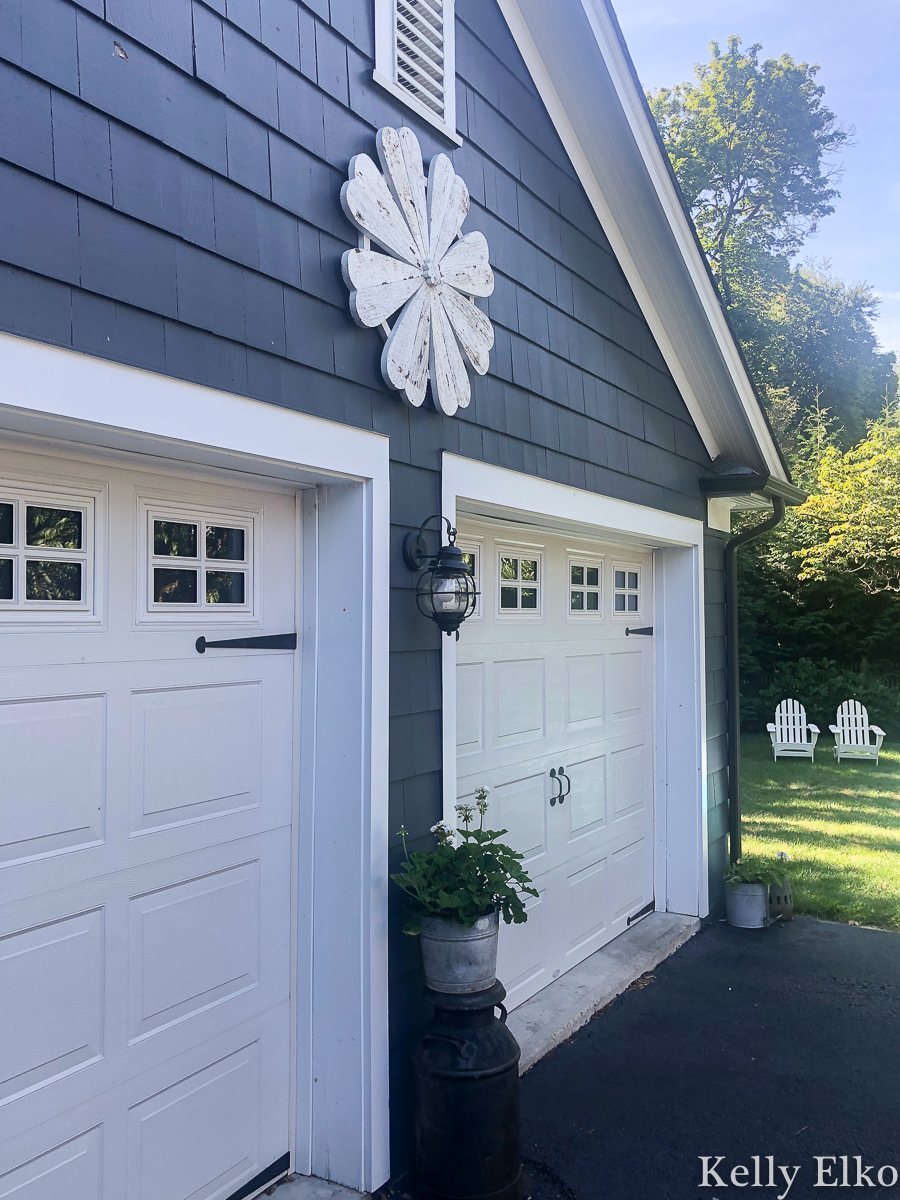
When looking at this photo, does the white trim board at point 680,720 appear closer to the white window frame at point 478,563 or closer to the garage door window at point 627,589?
the garage door window at point 627,589

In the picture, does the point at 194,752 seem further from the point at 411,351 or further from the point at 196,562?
the point at 411,351

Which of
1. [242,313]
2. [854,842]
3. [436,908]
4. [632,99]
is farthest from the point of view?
[854,842]

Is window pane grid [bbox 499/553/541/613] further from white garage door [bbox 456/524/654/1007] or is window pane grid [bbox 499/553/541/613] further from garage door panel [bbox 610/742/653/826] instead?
garage door panel [bbox 610/742/653/826]

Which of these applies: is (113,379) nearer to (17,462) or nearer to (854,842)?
(17,462)

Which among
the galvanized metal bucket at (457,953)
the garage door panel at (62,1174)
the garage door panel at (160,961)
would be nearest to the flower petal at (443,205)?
the garage door panel at (160,961)

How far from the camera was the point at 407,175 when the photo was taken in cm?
273

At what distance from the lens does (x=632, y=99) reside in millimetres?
3740

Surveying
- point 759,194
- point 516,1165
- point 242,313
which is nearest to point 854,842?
point 516,1165

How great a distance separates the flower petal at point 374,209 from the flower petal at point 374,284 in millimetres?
48

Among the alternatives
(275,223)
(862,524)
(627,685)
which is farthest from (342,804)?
(862,524)

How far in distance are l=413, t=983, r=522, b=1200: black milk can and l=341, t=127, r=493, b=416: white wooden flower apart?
183cm

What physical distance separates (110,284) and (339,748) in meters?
1.37

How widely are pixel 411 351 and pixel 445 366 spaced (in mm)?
198

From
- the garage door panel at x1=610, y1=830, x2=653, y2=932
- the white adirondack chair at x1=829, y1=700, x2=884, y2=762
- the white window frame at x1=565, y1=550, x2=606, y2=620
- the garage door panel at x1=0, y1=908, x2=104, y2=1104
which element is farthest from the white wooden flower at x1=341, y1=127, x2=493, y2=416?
the white adirondack chair at x1=829, y1=700, x2=884, y2=762
